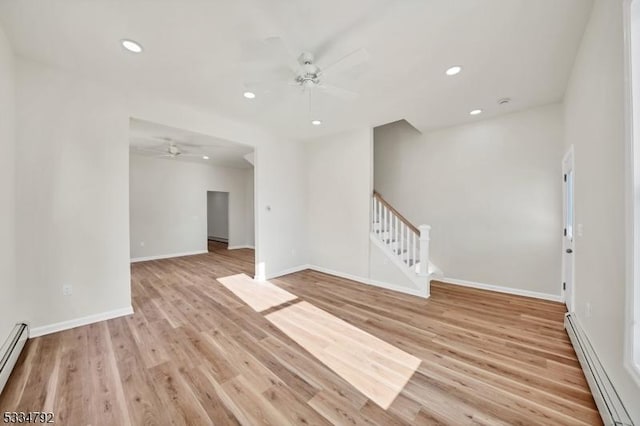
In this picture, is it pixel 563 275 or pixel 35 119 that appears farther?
pixel 563 275

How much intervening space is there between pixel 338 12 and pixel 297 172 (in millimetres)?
3548

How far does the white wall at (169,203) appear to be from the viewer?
633 centimetres

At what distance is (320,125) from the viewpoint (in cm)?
433

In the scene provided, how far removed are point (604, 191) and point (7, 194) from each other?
16.6 ft

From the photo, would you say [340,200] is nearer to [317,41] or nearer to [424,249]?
[424,249]


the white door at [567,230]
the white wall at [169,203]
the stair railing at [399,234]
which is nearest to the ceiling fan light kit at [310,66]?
the stair railing at [399,234]

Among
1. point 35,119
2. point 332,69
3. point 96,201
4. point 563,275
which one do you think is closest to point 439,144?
point 563,275

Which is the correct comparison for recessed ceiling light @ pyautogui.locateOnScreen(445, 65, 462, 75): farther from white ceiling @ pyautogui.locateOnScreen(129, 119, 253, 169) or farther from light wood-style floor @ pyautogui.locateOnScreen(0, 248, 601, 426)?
white ceiling @ pyautogui.locateOnScreen(129, 119, 253, 169)

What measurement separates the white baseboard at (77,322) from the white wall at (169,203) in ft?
13.6

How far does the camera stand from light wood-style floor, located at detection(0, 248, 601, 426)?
5.10 feet

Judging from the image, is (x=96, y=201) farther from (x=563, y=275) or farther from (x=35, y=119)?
(x=563, y=275)

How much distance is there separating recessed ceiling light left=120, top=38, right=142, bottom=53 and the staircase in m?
3.80

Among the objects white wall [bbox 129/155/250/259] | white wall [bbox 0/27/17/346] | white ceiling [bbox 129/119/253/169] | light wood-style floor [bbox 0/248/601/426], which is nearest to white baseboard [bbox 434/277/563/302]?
light wood-style floor [bbox 0/248/601/426]

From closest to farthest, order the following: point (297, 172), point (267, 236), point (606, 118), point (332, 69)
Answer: point (606, 118), point (332, 69), point (267, 236), point (297, 172)
